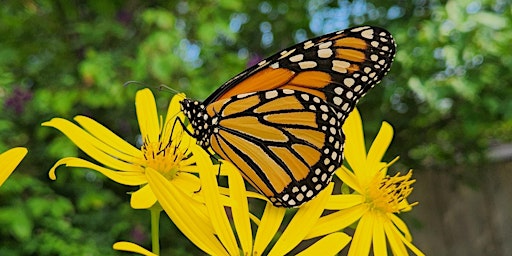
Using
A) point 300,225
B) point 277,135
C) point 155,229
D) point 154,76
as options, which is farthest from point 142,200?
point 154,76

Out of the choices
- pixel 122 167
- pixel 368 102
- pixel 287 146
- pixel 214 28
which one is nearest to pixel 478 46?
pixel 368 102

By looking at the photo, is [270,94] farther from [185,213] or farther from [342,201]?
[185,213]

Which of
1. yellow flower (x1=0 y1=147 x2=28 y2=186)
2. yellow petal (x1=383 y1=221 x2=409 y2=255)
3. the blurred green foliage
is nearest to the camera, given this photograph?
yellow flower (x1=0 y1=147 x2=28 y2=186)

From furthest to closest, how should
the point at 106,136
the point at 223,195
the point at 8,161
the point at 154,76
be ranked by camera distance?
the point at 154,76 → the point at 106,136 → the point at 223,195 → the point at 8,161

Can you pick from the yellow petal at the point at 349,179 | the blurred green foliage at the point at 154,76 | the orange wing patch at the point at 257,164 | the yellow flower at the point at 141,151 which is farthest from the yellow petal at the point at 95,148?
the blurred green foliage at the point at 154,76

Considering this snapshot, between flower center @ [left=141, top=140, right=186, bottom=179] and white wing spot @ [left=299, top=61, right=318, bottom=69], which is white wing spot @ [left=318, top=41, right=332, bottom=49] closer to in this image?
white wing spot @ [left=299, top=61, right=318, bottom=69]

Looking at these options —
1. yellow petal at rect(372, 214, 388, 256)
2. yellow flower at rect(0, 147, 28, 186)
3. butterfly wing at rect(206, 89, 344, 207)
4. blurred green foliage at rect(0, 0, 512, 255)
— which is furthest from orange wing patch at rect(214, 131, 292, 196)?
blurred green foliage at rect(0, 0, 512, 255)
